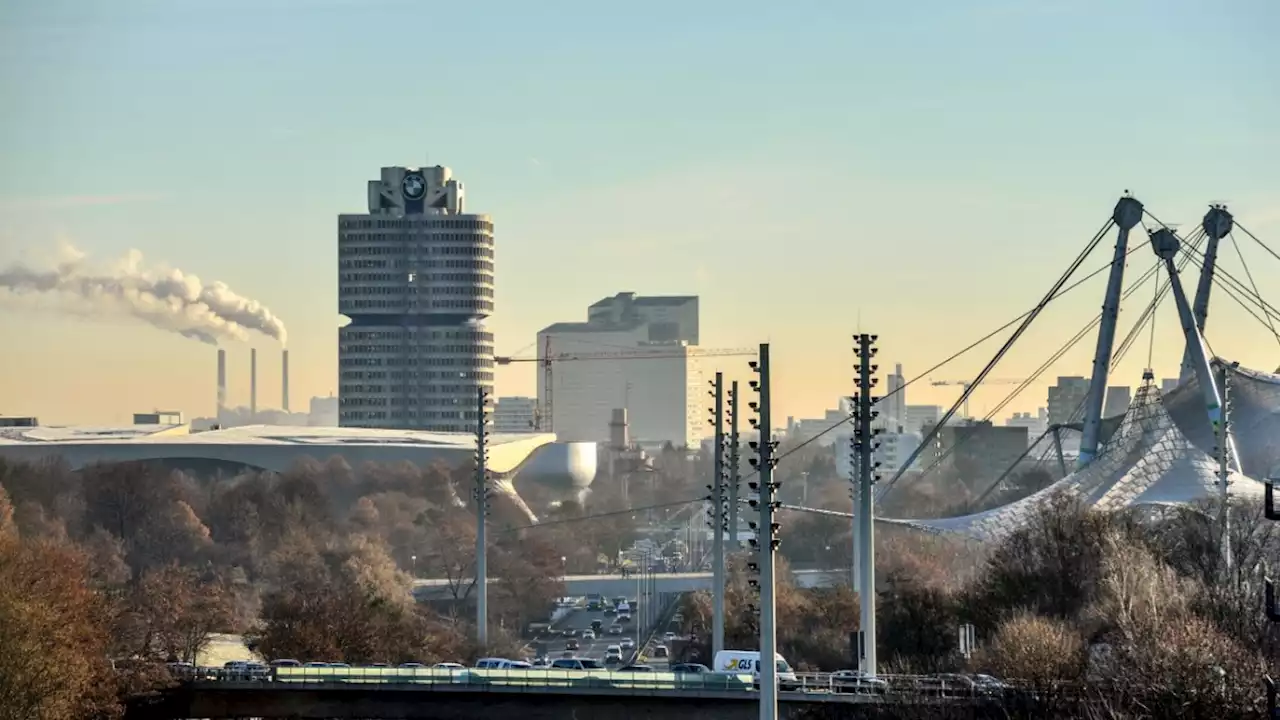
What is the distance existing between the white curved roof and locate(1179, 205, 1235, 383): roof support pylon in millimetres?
4487

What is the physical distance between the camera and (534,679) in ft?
292

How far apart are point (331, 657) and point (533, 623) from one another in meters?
68.3

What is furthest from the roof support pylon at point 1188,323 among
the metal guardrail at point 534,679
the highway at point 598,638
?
the metal guardrail at point 534,679

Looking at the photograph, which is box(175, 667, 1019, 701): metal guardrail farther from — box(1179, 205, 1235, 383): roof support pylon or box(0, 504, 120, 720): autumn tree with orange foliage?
box(1179, 205, 1235, 383): roof support pylon

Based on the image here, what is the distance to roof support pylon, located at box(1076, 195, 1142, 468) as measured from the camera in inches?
6329

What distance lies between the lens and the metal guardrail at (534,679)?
8356 centimetres

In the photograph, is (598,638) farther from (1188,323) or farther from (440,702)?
(440,702)

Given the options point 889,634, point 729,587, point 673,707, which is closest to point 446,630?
point 729,587

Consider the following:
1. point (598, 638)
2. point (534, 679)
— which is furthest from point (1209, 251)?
point (534, 679)

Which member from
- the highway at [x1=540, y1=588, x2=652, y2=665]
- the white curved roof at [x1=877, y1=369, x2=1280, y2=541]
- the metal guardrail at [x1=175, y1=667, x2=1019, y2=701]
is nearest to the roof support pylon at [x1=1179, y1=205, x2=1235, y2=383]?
the white curved roof at [x1=877, y1=369, x2=1280, y2=541]

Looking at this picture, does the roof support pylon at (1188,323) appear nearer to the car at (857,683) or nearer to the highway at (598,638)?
the highway at (598,638)

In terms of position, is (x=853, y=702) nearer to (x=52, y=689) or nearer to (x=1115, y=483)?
(x=52, y=689)

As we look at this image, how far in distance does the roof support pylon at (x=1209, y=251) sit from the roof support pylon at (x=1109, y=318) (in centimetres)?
689

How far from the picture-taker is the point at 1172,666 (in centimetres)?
6688
